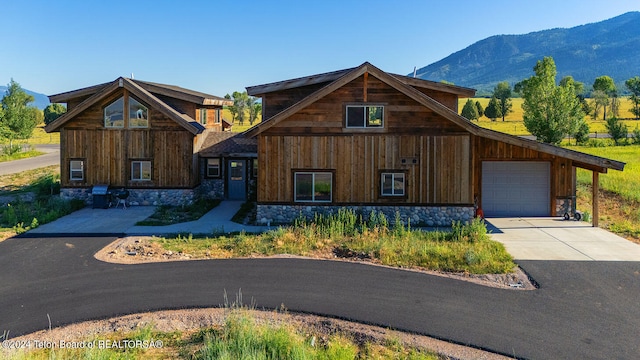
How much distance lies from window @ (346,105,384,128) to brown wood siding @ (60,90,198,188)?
8659mm

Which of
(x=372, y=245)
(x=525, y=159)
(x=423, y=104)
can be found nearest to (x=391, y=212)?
(x=372, y=245)

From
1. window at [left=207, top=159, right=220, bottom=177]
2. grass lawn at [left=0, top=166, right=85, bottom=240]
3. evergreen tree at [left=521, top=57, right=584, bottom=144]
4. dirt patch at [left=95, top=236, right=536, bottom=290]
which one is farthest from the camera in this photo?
evergreen tree at [left=521, top=57, right=584, bottom=144]

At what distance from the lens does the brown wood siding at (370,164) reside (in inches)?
699

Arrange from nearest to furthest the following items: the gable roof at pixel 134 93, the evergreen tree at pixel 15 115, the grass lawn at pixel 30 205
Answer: the grass lawn at pixel 30 205 < the gable roof at pixel 134 93 < the evergreen tree at pixel 15 115

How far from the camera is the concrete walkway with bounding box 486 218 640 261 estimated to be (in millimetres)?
13633

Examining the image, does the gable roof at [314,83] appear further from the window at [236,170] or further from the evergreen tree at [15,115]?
the evergreen tree at [15,115]

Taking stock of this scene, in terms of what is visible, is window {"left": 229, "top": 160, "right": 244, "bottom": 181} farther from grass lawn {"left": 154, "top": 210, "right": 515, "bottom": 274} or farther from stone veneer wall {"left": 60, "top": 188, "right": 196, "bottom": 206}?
grass lawn {"left": 154, "top": 210, "right": 515, "bottom": 274}

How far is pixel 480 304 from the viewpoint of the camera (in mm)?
9852

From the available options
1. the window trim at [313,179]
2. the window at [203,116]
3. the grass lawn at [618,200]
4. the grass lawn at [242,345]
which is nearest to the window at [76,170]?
the window at [203,116]

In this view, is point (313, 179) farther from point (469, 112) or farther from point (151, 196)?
point (469, 112)

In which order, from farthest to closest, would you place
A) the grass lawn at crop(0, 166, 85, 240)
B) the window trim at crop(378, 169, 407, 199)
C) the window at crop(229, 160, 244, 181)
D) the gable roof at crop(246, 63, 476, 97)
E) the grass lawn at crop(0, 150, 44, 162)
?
1. the grass lawn at crop(0, 150, 44, 162)
2. the window at crop(229, 160, 244, 181)
3. the gable roof at crop(246, 63, 476, 97)
4. the window trim at crop(378, 169, 407, 199)
5. the grass lawn at crop(0, 166, 85, 240)

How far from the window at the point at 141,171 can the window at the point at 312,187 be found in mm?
8584

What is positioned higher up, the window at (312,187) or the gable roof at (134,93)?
the gable roof at (134,93)

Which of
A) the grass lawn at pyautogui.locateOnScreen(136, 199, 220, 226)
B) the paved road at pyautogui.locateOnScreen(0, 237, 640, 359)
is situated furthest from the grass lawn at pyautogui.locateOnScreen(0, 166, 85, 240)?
the paved road at pyautogui.locateOnScreen(0, 237, 640, 359)
